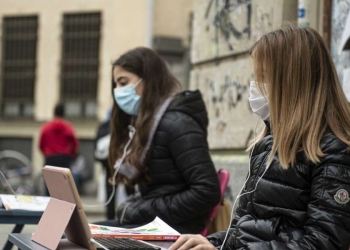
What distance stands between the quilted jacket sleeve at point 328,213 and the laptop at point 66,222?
53 centimetres

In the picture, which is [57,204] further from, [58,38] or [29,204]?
[58,38]

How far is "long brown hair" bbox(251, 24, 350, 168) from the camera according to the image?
2.72m

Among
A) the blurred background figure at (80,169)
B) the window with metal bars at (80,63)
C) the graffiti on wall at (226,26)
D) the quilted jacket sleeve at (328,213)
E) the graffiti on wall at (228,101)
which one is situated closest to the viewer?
the quilted jacket sleeve at (328,213)

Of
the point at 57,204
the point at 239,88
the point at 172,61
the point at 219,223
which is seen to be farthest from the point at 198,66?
the point at 172,61

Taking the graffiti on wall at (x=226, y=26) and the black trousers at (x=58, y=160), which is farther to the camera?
the black trousers at (x=58, y=160)

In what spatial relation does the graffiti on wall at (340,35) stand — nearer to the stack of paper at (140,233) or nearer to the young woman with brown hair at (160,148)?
the young woman with brown hair at (160,148)

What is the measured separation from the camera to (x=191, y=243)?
275 cm

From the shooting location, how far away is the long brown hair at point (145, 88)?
4.32 metres

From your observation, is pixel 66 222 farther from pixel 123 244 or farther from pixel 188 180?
pixel 188 180

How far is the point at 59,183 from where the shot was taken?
2.87 metres

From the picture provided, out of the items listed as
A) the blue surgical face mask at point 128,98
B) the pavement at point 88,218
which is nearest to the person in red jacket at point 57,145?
the pavement at point 88,218

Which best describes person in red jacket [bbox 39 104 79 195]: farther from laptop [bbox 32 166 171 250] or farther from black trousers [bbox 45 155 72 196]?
laptop [bbox 32 166 171 250]

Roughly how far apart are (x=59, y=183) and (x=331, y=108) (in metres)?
1.03

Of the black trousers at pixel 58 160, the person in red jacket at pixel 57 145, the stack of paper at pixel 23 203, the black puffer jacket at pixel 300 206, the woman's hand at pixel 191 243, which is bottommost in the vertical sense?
the black trousers at pixel 58 160
